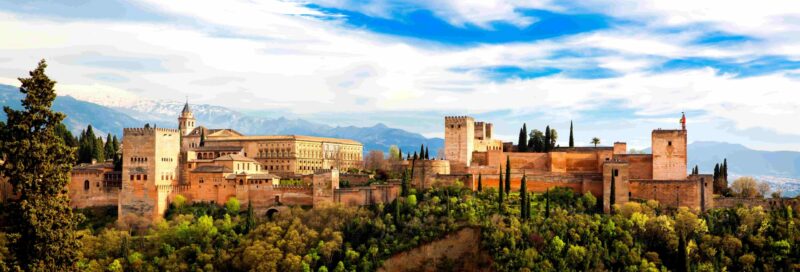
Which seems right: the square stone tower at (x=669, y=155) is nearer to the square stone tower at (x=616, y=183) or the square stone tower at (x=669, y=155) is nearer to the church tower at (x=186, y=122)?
the square stone tower at (x=616, y=183)

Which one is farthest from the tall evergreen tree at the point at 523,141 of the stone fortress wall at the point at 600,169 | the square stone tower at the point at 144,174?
the square stone tower at the point at 144,174

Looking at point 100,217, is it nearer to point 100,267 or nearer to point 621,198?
point 100,267

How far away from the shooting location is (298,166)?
71.2 metres

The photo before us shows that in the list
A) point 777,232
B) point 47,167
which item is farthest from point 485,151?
point 47,167

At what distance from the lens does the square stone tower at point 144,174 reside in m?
53.6

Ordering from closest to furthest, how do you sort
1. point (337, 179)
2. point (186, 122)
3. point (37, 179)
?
point (37, 179)
point (337, 179)
point (186, 122)

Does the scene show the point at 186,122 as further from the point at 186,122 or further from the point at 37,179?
the point at 37,179

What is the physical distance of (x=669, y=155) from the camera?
2137 inches

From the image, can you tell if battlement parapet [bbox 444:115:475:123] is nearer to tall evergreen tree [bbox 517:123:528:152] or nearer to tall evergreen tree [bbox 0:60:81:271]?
tall evergreen tree [bbox 517:123:528:152]

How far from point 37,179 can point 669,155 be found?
136ft

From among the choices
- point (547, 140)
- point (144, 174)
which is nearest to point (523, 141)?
point (547, 140)

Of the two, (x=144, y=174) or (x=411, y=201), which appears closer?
(x=411, y=201)

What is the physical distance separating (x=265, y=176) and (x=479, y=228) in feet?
48.9

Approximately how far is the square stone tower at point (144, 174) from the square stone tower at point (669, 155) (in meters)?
31.1
